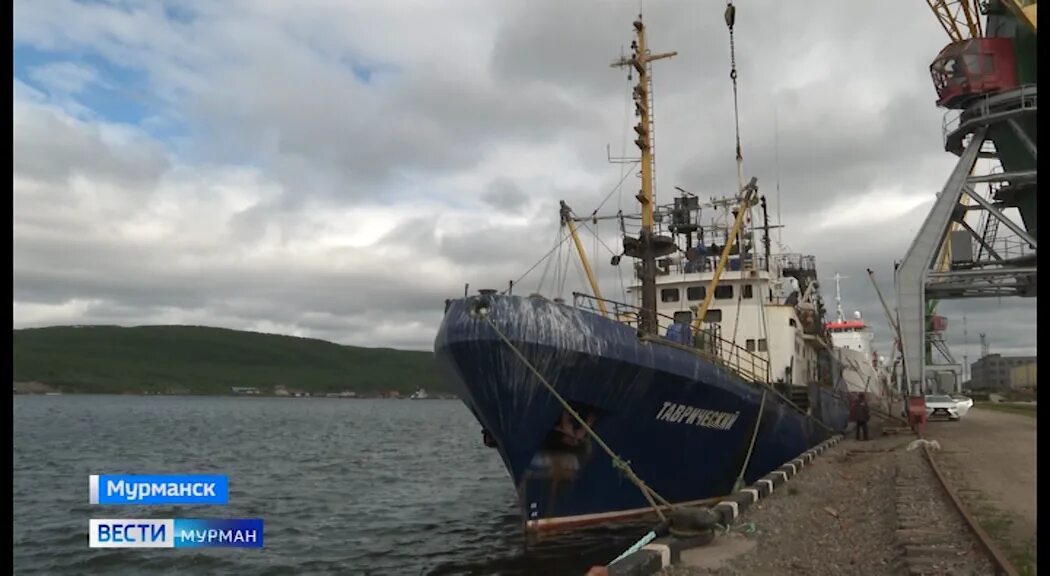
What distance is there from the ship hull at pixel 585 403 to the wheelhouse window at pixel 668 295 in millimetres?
6339

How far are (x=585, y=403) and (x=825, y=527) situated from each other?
4.84m

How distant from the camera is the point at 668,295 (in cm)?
2277

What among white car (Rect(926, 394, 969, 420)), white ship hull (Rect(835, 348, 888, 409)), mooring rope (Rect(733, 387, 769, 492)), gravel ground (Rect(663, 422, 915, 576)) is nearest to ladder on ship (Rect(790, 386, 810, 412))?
mooring rope (Rect(733, 387, 769, 492))

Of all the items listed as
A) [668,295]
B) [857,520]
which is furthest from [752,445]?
[668,295]

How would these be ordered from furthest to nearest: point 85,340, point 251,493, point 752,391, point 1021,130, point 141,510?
point 85,340 → point 1021,130 → point 251,493 → point 141,510 → point 752,391

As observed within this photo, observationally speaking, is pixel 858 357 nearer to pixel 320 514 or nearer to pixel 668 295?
pixel 668 295

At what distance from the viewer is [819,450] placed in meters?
20.0

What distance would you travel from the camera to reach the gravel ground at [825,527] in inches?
332

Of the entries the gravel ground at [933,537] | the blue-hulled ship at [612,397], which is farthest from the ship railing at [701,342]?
the gravel ground at [933,537]

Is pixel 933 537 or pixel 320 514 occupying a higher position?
pixel 933 537

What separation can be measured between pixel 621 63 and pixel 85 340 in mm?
217970

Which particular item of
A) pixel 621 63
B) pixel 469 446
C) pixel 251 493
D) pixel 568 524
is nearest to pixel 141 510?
Result: pixel 251 493

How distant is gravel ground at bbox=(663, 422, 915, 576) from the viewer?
843 cm

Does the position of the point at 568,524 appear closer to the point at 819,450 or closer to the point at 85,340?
the point at 819,450
